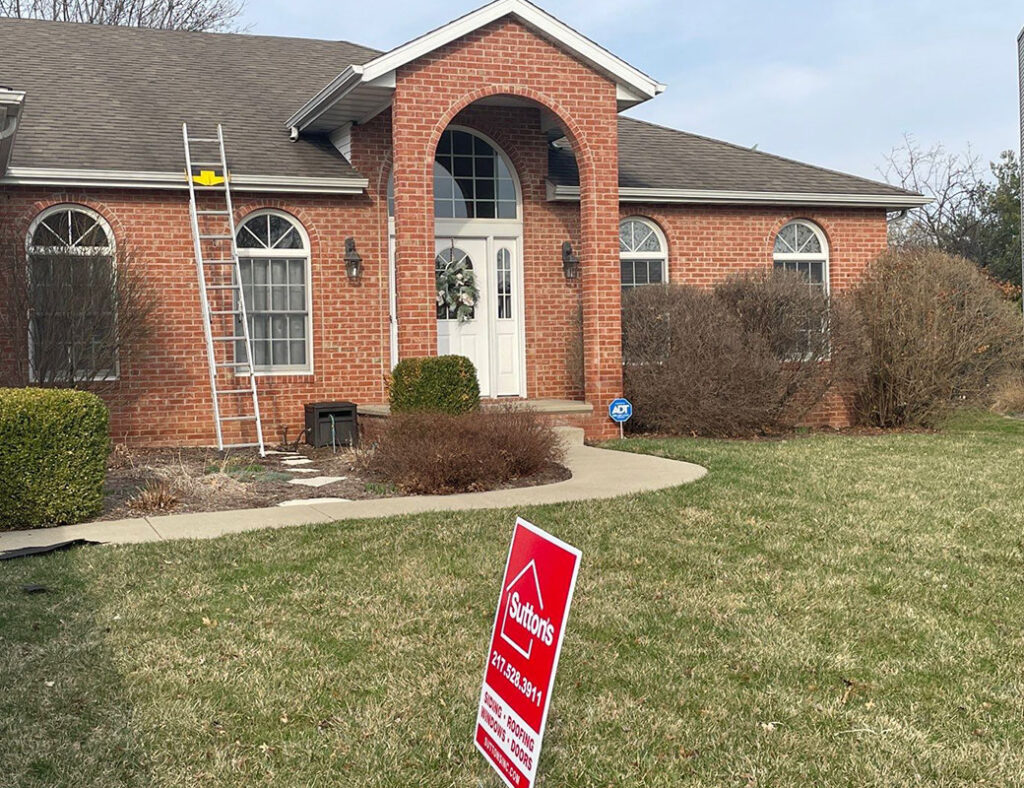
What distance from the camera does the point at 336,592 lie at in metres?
5.90

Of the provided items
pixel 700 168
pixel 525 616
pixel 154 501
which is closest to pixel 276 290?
pixel 154 501

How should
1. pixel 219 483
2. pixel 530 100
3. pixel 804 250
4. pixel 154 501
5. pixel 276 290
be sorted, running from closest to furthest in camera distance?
1. pixel 154 501
2. pixel 219 483
3. pixel 530 100
4. pixel 276 290
5. pixel 804 250

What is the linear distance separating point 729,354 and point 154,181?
7396 mm

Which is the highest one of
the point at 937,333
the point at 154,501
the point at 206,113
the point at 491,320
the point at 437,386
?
the point at 206,113

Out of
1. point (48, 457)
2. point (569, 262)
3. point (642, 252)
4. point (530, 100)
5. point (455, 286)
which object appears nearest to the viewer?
point (48, 457)

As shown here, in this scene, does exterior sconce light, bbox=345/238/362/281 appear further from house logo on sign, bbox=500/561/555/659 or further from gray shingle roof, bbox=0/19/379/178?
house logo on sign, bbox=500/561/555/659

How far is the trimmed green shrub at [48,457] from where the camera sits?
7871mm

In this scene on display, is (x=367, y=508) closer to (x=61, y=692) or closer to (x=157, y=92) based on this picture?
(x=61, y=692)

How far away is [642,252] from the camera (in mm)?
15773

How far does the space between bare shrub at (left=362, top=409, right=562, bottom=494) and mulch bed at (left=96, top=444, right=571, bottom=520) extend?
4.9 inches

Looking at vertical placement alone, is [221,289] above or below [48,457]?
above

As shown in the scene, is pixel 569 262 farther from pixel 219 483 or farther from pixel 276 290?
pixel 219 483

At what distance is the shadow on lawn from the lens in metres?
3.71

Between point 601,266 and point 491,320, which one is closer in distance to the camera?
point 601,266
